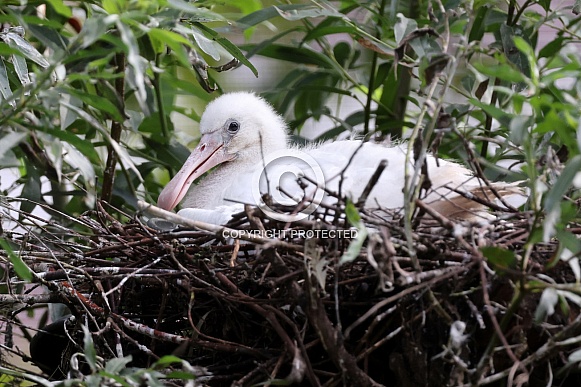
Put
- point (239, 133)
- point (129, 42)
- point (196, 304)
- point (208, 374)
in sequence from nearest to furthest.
Answer: 1. point (129, 42)
2. point (208, 374)
3. point (196, 304)
4. point (239, 133)

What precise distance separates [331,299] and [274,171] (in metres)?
0.55

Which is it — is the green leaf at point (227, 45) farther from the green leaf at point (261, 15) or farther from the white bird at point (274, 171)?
the white bird at point (274, 171)

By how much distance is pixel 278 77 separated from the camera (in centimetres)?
483

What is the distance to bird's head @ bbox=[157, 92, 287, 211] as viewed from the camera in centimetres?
285

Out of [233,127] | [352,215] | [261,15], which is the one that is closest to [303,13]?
[261,15]

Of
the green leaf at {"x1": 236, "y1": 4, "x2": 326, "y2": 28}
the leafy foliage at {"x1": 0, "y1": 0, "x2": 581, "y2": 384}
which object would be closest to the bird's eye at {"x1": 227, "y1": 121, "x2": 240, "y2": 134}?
the leafy foliage at {"x1": 0, "y1": 0, "x2": 581, "y2": 384}

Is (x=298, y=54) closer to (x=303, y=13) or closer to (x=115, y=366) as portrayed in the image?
(x=303, y=13)

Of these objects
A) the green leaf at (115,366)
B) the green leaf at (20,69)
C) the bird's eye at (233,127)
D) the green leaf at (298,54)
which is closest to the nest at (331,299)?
the green leaf at (115,366)

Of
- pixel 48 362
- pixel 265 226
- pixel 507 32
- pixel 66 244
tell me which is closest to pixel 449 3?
pixel 507 32

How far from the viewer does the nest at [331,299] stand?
163cm

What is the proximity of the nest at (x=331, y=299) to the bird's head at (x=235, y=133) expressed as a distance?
66 centimetres

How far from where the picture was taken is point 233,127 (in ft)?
9.41

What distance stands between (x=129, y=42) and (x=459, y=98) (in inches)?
148

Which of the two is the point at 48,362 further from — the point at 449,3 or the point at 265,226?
the point at 449,3
